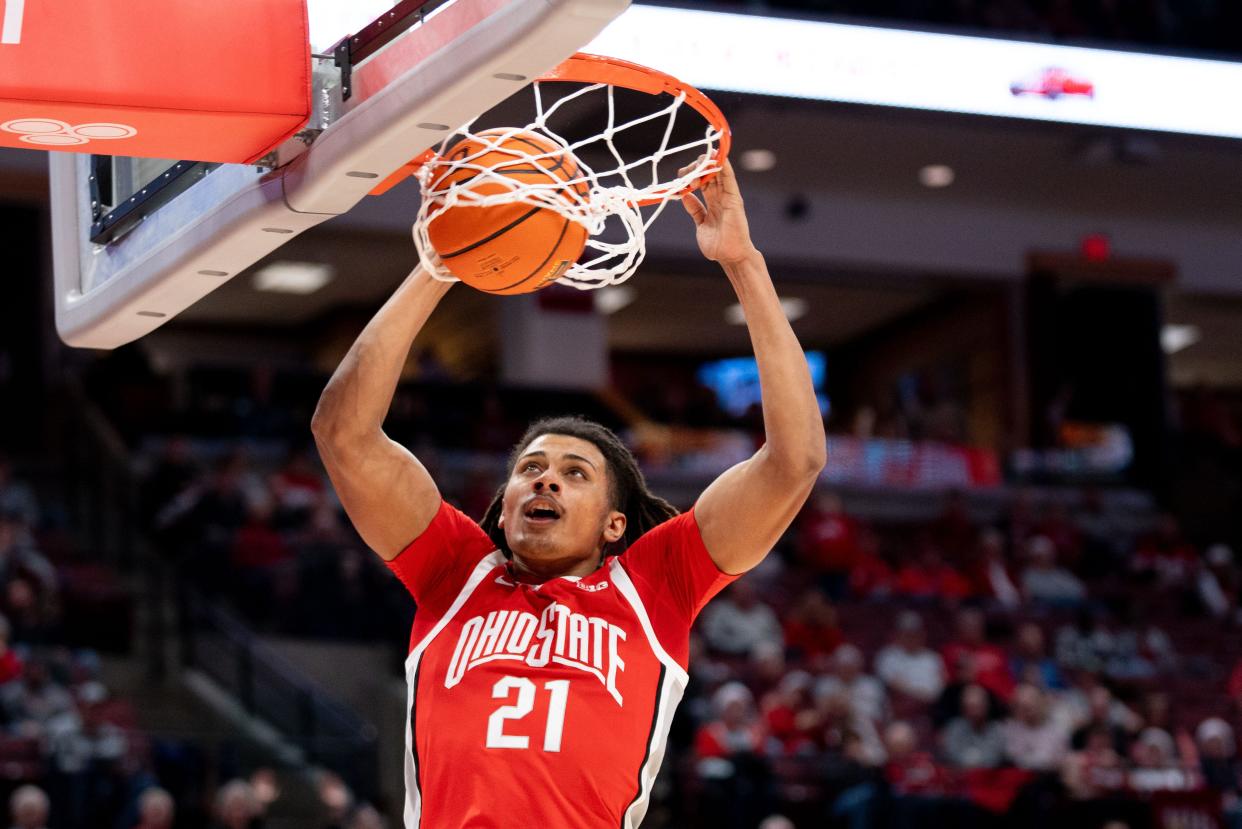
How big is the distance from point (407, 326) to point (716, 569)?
0.76m

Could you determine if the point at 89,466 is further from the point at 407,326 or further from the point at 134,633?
the point at 407,326

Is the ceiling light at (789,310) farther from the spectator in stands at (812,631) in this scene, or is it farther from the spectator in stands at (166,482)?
the spectator in stands at (166,482)

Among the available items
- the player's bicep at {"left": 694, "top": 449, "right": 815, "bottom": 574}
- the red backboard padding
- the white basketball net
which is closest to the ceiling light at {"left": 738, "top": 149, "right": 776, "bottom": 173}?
the white basketball net

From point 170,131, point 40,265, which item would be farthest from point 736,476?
point 40,265

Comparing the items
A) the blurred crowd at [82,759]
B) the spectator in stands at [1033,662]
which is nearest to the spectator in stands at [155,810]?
the blurred crowd at [82,759]

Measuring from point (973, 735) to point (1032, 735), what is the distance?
40 centimetres

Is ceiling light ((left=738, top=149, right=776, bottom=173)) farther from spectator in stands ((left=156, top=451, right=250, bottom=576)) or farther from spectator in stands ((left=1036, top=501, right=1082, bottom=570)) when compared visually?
spectator in stands ((left=156, top=451, right=250, bottom=576))

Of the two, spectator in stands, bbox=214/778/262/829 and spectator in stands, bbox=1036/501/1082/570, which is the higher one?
spectator in stands, bbox=214/778/262/829

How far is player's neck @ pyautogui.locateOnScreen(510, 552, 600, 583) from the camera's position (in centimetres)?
365

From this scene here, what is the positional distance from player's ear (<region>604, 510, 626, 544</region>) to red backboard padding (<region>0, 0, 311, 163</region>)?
3.46 feet

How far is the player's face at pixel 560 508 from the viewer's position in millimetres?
3570

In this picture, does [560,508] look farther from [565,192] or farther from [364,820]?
[364,820]

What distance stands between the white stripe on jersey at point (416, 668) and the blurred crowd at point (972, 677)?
5.85 meters

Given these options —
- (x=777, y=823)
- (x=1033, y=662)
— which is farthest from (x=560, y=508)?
(x=1033, y=662)
